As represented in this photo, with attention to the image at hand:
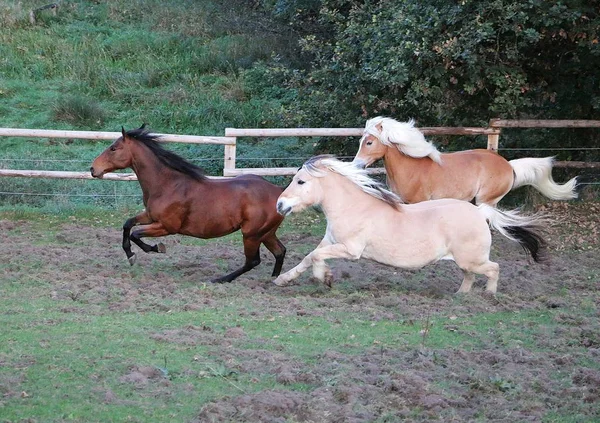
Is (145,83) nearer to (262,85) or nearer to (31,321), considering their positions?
(262,85)

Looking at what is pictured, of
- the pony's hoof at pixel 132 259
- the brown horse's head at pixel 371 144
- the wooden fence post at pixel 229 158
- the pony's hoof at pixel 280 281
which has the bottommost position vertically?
the pony's hoof at pixel 132 259

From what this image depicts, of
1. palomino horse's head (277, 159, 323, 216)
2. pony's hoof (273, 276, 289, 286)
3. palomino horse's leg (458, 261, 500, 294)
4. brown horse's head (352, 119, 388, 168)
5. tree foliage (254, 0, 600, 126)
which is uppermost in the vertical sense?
tree foliage (254, 0, 600, 126)

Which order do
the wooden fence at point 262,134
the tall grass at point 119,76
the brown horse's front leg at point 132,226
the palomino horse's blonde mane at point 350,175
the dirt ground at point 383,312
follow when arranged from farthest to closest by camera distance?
the tall grass at point 119,76
the wooden fence at point 262,134
the brown horse's front leg at point 132,226
the palomino horse's blonde mane at point 350,175
the dirt ground at point 383,312

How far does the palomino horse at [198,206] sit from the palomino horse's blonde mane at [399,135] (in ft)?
5.70

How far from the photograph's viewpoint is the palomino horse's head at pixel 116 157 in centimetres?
914

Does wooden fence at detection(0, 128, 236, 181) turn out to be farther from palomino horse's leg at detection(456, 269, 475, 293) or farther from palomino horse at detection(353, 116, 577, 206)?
palomino horse's leg at detection(456, 269, 475, 293)

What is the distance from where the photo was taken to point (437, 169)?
10.4m

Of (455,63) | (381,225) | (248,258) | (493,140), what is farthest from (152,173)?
(493,140)

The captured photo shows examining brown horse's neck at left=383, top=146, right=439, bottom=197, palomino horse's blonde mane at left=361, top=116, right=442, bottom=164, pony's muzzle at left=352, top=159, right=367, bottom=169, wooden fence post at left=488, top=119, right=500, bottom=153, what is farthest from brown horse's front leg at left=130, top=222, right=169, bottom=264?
wooden fence post at left=488, top=119, right=500, bottom=153

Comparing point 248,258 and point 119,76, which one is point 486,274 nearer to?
point 248,258

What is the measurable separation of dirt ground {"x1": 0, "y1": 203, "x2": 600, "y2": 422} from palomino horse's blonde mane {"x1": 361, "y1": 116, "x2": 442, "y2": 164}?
4.51 feet

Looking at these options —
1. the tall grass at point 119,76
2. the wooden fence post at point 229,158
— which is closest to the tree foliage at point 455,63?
the wooden fence post at point 229,158

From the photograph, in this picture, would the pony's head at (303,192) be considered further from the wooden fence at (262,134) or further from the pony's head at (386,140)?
the wooden fence at (262,134)

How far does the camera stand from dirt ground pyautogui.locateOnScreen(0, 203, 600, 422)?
525cm
